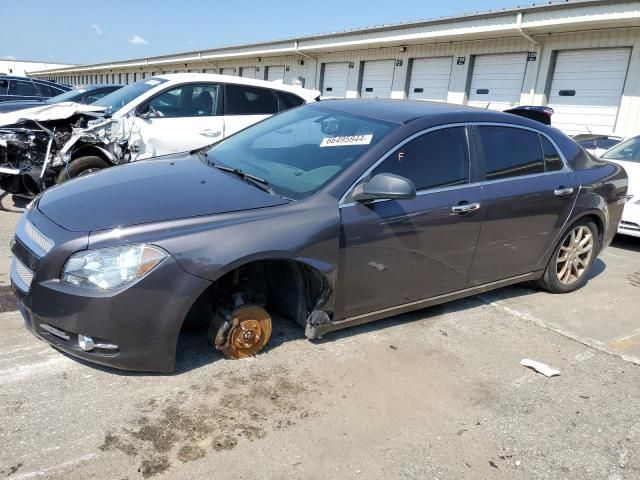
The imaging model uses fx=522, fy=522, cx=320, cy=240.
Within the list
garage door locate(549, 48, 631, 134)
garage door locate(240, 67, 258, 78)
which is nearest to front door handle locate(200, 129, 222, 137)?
garage door locate(549, 48, 631, 134)

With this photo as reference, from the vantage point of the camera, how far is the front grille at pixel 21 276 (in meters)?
2.80

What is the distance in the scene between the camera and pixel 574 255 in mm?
4895

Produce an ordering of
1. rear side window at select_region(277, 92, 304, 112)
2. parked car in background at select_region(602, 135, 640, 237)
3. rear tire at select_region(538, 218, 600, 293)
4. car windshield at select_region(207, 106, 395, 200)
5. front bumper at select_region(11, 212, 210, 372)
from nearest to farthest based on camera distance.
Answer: front bumper at select_region(11, 212, 210, 372), car windshield at select_region(207, 106, 395, 200), rear tire at select_region(538, 218, 600, 293), parked car in background at select_region(602, 135, 640, 237), rear side window at select_region(277, 92, 304, 112)

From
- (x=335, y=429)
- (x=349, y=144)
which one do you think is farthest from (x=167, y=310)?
(x=349, y=144)

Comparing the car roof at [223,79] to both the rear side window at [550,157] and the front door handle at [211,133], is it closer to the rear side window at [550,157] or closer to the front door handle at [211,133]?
the front door handle at [211,133]

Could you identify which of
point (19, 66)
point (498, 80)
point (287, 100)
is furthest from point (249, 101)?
point (19, 66)

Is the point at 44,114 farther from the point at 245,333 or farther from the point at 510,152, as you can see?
the point at 510,152

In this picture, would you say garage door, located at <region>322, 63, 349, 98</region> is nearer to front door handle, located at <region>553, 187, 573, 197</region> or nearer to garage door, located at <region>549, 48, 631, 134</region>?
garage door, located at <region>549, 48, 631, 134</region>

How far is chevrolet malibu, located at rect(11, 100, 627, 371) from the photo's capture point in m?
2.66

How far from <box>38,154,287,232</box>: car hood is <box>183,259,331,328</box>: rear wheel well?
16.3 inches

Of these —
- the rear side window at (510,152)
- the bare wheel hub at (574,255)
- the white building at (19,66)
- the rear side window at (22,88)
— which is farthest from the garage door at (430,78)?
the white building at (19,66)

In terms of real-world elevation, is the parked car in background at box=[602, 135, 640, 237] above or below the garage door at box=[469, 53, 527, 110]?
below

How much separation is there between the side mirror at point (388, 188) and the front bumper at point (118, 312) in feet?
3.64

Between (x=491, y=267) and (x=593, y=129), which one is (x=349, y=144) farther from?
(x=593, y=129)
